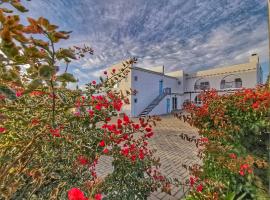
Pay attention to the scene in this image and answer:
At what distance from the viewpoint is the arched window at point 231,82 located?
2239cm

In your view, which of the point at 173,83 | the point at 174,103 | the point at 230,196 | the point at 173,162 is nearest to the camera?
the point at 230,196

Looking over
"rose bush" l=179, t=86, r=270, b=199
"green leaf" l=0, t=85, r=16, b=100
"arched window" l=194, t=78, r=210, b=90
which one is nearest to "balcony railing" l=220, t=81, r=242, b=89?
"arched window" l=194, t=78, r=210, b=90

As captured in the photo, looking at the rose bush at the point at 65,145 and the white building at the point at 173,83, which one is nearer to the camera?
the rose bush at the point at 65,145

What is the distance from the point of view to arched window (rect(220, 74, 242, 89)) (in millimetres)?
22394

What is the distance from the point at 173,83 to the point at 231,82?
8295 millimetres

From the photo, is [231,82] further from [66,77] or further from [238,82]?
[66,77]

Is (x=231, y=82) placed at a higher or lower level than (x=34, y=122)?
higher

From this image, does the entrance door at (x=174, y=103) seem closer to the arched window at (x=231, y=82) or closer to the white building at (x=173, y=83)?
the white building at (x=173, y=83)

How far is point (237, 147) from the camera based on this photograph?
7.82 ft

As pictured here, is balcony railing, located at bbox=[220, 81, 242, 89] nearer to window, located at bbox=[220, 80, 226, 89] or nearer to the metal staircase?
window, located at bbox=[220, 80, 226, 89]

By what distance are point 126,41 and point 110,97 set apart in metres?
3.60

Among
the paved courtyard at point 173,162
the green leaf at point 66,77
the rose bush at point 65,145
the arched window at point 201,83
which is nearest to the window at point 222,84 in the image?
the arched window at point 201,83

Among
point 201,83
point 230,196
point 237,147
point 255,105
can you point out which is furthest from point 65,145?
point 201,83

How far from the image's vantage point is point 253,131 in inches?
92.2
